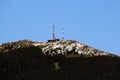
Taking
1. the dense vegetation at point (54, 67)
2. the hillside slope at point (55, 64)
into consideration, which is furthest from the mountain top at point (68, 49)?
the dense vegetation at point (54, 67)

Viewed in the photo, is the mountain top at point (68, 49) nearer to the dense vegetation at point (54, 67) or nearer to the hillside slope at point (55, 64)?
the hillside slope at point (55, 64)

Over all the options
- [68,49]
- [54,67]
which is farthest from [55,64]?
[68,49]

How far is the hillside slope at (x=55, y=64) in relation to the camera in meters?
128

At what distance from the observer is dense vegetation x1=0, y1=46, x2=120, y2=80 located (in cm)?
12753

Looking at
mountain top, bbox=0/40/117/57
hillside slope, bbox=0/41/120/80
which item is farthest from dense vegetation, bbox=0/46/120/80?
mountain top, bbox=0/40/117/57

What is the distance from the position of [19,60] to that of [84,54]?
1235 inches

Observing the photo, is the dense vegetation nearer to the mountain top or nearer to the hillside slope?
the hillside slope

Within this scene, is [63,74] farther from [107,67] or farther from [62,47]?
[62,47]

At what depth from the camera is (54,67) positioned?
147m

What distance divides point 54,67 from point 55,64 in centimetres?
461

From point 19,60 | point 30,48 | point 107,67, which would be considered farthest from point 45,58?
point 107,67

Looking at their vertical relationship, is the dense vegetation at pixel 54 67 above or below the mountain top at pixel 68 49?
below

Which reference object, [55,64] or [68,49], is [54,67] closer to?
[55,64]

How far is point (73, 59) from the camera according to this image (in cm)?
15475
